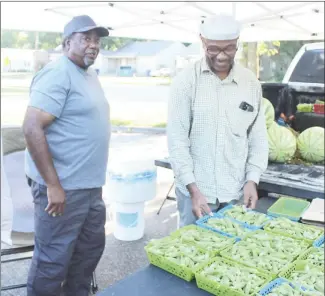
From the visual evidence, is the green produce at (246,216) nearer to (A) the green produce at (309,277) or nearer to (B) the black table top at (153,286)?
(A) the green produce at (309,277)

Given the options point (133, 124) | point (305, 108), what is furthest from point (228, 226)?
point (133, 124)

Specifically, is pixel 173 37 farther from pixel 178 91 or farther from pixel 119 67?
pixel 119 67

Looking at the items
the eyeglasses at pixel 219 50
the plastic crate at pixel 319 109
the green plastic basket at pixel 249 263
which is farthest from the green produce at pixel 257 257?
the plastic crate at pixel 319 109

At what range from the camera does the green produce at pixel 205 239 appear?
72.4 inches

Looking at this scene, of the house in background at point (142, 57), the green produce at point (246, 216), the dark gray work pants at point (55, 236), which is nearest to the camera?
the green produce at point (246, 216)

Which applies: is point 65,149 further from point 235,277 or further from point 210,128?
point 235,277

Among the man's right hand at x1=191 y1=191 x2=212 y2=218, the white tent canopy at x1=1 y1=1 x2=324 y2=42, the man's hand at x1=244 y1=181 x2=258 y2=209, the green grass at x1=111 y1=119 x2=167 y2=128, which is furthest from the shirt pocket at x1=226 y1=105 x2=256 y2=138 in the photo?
the green grass at x1=111 y1=119 x2=167 y2=128

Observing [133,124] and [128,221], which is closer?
[128,221]

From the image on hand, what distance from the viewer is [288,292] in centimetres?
148

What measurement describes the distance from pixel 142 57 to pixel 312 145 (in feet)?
107

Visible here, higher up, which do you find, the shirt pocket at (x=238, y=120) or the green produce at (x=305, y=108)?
the shirt pocket at (x=238, y=120)

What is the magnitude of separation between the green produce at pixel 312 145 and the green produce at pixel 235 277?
227 cm

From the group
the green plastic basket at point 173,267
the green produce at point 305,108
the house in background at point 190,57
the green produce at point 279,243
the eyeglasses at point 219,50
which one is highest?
the house in background at point 190,57

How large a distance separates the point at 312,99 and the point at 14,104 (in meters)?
13.4
